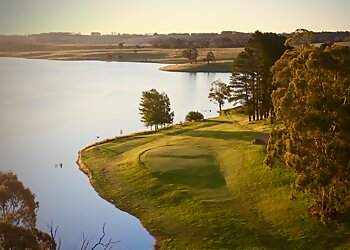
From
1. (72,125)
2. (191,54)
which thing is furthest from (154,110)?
(191,54)

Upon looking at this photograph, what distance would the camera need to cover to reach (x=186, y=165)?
41844 millimetres

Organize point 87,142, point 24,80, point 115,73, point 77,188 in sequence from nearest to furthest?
point 77,188 < point 87,142 < point 24,80 < point 115,73

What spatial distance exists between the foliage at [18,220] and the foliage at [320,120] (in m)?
14.2

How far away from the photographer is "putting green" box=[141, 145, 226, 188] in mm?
37844

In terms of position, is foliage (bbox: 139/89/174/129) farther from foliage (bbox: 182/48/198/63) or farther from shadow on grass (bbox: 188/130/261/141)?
foliage (bbox: 182/48/198/63)

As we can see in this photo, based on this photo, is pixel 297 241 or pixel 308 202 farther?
pixel 308 202

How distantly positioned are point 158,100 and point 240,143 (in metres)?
24.4

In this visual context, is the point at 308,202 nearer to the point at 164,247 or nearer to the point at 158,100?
the point at 164,247

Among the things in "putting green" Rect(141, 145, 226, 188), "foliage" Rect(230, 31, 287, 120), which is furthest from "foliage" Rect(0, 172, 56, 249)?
"foliage" Rect(230, 31, 287, 120)

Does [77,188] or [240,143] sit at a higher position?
[240,143]

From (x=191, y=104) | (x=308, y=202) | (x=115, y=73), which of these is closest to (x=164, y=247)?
(x=308, y=202)

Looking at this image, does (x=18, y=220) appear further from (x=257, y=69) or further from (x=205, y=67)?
(x=205, y=67)

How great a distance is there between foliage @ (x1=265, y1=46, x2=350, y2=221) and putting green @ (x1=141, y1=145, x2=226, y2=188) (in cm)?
1146

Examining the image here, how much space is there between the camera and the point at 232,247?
27.0 metres
